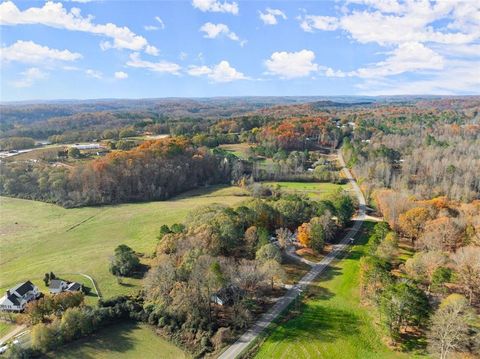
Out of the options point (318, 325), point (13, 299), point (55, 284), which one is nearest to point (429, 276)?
point (318, 325)

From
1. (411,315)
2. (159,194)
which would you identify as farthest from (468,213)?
(159,194)

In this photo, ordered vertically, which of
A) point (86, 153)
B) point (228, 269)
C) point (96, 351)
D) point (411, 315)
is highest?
point (86, 153)

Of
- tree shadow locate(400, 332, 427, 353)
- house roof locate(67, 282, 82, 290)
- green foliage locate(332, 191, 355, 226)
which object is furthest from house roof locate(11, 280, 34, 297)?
green foliage locate(332, 191, 355, 226)

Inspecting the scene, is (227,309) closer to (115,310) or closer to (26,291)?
(115,310)

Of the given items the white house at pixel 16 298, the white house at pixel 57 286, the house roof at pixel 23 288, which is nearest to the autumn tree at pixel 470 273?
the white house at pixel 57 286

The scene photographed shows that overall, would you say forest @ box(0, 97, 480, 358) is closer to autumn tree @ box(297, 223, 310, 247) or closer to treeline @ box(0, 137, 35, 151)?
autumn tree @ box(297, 223, 310, 247)

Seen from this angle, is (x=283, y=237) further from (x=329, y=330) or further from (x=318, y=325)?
(x=329, y=330)

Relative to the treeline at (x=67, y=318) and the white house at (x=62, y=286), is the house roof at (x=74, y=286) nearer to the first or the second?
the white house at (x=62, y=286)
